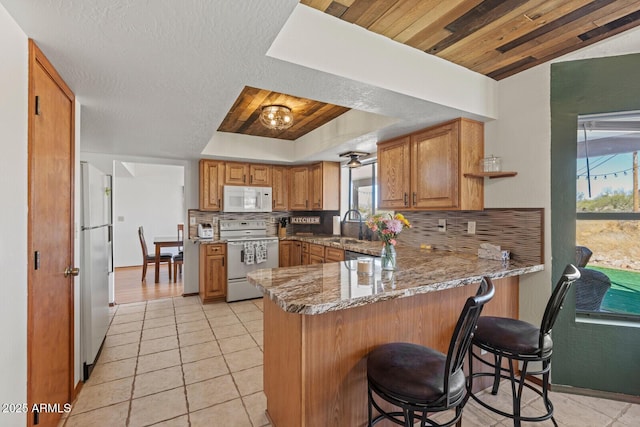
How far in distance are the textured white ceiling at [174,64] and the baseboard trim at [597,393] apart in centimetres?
220

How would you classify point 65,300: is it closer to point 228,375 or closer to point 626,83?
point 228,375

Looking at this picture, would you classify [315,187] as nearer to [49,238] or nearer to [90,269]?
[90,269]

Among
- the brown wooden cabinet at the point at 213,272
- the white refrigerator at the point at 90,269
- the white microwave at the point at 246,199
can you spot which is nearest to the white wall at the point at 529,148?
the white microwave at the point at 246,199

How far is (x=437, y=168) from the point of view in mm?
2682

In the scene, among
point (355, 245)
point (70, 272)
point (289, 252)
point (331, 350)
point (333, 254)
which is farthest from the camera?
point (289, 252)

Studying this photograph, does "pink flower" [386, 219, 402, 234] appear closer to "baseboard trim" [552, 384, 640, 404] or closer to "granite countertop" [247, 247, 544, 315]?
"granite countertop" [247, 247, 544, 315]

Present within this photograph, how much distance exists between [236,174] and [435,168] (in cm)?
301

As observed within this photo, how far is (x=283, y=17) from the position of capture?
4.13 feet

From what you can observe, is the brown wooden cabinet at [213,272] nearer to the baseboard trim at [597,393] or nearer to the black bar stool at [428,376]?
the black bar stool at [428,376]

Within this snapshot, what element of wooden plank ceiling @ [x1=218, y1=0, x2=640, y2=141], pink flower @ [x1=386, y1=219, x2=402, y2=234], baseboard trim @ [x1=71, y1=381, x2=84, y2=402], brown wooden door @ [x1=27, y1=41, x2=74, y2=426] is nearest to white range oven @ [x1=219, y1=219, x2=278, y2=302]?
baseboard trim @ [x1=71, y1=381, x2=84, y2=402]

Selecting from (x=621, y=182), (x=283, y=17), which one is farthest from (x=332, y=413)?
(x=621, y=182)

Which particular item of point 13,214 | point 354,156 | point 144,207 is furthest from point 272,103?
point 144,207

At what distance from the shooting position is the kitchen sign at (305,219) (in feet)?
16.8

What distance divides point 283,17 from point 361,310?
147 cm
